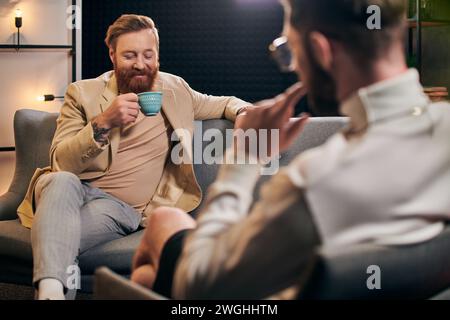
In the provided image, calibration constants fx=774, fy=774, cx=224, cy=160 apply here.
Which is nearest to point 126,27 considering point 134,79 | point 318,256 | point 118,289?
point 134,79

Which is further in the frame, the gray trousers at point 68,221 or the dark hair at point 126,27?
the dark hair at point 126,27

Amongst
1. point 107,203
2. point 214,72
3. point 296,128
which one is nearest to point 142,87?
point 107,203

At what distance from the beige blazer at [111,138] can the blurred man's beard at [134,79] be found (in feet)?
0.22

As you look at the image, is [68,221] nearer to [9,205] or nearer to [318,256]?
[9,205]

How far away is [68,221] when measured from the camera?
1.91m

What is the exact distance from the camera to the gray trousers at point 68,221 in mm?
1799

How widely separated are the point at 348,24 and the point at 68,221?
1161 mm

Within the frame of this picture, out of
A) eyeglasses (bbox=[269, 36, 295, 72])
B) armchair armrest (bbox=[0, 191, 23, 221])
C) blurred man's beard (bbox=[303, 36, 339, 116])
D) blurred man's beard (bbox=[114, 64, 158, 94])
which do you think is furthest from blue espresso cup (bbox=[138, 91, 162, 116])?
blurred man's beard (bbox=[303, 36, 339, 116])

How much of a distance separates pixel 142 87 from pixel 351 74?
1166 millimetres

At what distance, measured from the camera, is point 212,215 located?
37.8 inches

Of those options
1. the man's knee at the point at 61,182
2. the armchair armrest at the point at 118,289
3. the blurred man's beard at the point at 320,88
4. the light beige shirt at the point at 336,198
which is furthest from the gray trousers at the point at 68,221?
the blurred man's beard at the point at 320,88

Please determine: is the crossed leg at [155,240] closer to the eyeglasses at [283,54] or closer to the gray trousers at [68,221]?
the eyeglasses at [283,54]

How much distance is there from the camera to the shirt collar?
3.07 ft
